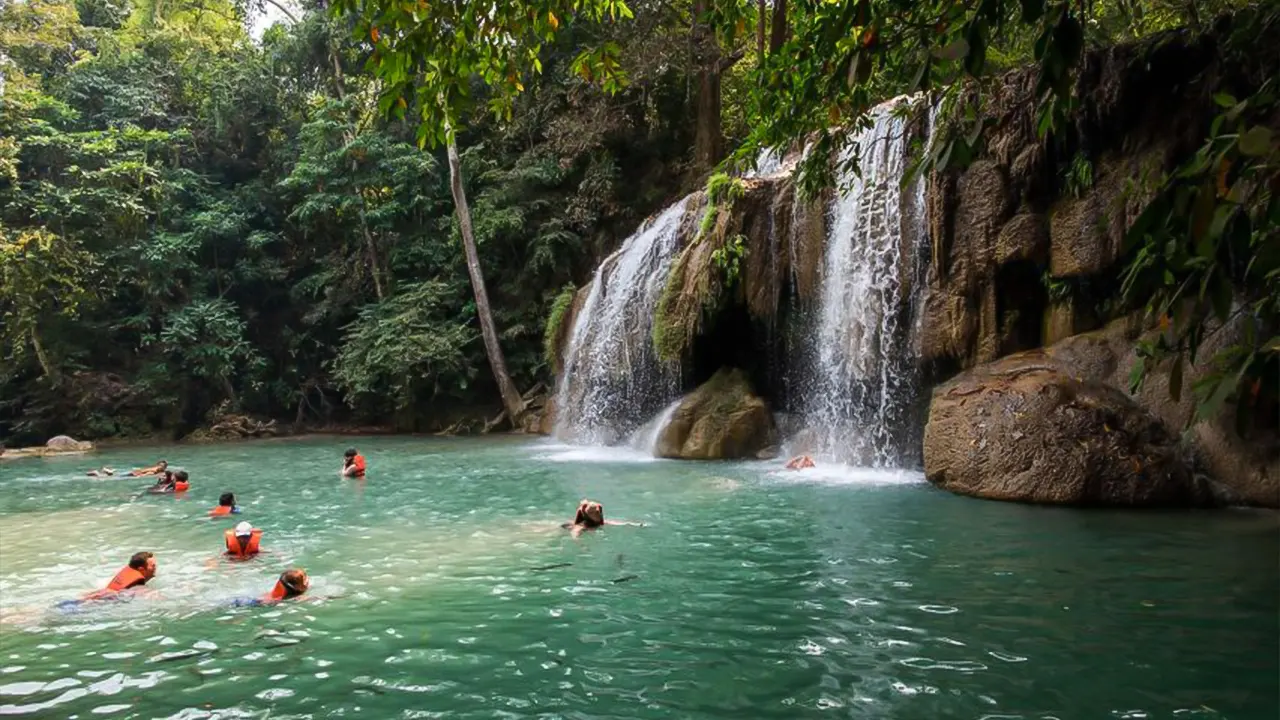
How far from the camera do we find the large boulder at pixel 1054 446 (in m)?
8.70

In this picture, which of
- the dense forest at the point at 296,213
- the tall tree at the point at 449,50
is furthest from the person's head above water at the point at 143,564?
the dense forest at the point at 296,213

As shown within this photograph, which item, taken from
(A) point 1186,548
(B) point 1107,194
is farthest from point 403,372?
(A) point 1186,548

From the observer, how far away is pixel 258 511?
10375 millimetres

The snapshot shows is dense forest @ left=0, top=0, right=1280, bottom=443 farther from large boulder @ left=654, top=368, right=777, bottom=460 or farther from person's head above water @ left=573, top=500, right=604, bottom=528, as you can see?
person's head above water @ left=573, top=500, right=604, bottom=528

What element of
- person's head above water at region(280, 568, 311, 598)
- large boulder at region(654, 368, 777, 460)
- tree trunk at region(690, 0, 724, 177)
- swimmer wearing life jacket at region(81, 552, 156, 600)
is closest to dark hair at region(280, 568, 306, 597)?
person's head above water at region(280, 568, 311, 598)

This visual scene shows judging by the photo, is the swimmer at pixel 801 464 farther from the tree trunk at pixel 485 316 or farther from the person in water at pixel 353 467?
the tree trunk at pixel 485 316

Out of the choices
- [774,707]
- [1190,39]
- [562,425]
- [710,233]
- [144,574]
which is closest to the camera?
[774,707]

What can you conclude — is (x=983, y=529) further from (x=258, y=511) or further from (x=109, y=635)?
(x=258, y=511)

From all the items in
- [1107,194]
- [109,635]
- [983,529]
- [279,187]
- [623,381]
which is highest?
[279,187]

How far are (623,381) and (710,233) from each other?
3901mm

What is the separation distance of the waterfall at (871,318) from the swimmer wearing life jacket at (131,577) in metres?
9.39

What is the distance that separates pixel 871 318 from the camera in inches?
497

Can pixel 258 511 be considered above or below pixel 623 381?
below

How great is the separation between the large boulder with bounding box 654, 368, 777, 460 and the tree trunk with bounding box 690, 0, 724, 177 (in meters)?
7.36
